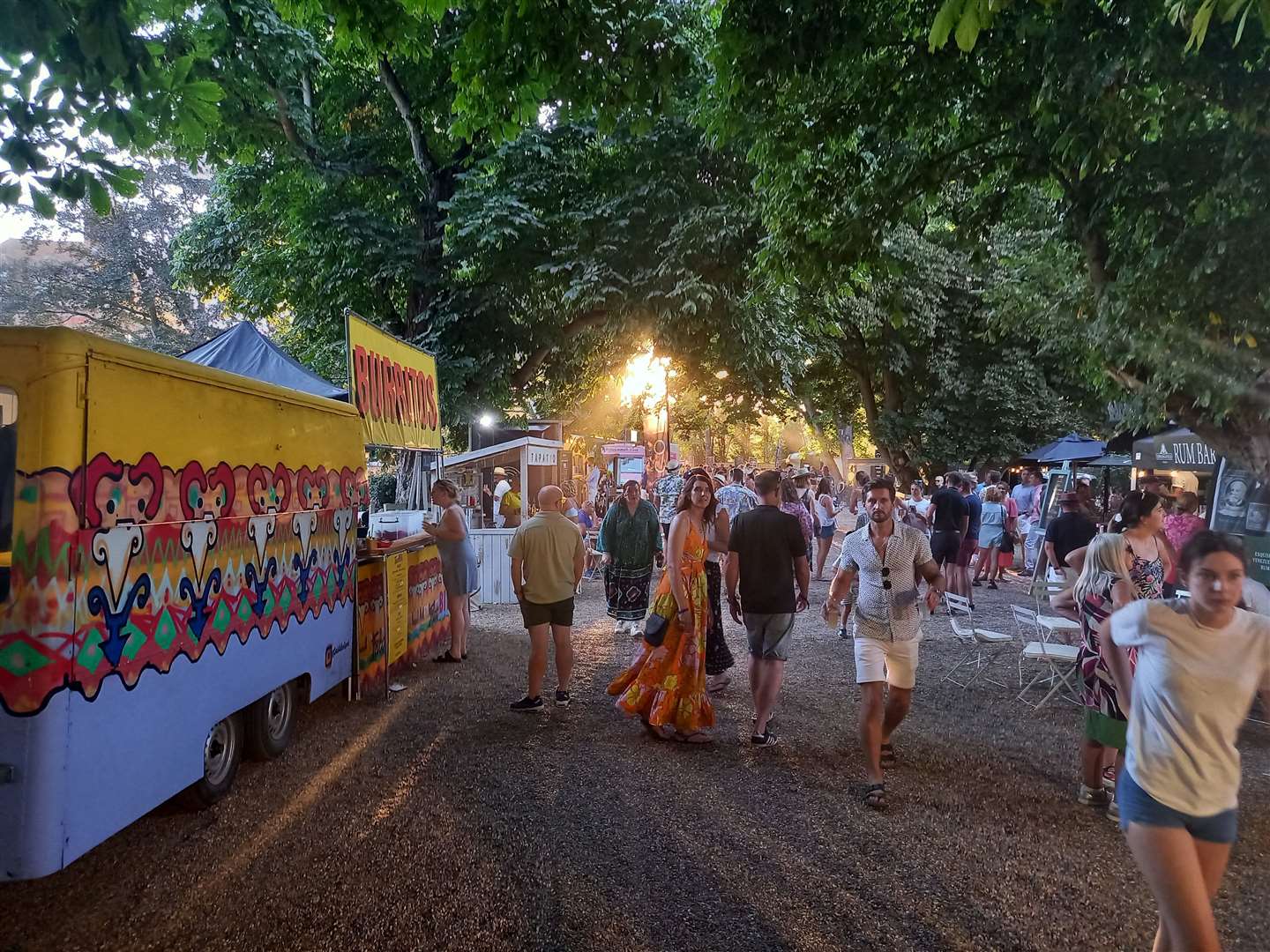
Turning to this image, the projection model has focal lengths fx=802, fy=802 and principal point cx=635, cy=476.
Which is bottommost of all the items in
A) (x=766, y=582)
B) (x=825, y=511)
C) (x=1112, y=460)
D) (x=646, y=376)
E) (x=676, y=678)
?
(x=676, y=678)

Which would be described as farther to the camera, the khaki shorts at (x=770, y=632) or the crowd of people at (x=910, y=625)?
the khaki shorts at (x=770, y=632)

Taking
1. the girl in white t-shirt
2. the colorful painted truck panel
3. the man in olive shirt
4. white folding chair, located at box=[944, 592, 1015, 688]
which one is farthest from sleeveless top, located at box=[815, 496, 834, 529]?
the girl in white t-shirt

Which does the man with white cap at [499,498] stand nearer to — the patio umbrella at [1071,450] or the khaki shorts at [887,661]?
the khaki shorts at [887,661]

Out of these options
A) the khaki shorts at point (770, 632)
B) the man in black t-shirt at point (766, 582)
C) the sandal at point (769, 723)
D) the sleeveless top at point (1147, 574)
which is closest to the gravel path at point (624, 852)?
the sandal at point (769, 723)

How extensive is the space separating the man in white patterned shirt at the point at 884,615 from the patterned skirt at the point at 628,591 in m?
3.37

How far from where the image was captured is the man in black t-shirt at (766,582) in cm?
520

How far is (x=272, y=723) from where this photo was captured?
201 inches

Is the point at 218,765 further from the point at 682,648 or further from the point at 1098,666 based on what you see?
the point at 1098,666

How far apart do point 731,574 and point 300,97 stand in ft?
43.3

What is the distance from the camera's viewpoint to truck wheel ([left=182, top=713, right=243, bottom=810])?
4.30 m

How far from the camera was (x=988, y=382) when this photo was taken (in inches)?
907

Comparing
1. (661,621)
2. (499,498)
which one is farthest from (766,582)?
(499,498)

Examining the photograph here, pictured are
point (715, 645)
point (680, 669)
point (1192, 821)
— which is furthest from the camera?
point (715, 645)

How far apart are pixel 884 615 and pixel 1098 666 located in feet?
3.65
